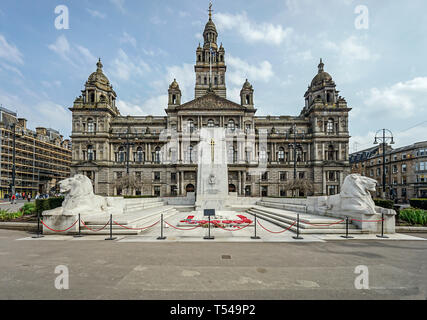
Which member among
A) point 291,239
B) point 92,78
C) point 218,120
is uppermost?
point 92,78

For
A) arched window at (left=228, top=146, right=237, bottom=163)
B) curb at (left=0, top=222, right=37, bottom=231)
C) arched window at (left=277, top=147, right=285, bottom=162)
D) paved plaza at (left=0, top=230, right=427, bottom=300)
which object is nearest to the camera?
paved plaza at (left=0, top=230, right=427, bottom=300)

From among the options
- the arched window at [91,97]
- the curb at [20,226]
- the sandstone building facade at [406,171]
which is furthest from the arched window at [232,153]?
the curb at [20,226]

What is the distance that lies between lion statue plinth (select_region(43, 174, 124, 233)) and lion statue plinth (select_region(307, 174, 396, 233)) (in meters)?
14.2

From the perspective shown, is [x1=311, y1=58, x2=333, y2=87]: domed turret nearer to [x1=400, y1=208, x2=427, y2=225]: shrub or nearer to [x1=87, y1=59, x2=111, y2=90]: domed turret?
[x1=400, y1=208, x2=427, y2=225]: shrub

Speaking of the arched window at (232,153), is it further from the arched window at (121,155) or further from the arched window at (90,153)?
the arched window at (90,153)

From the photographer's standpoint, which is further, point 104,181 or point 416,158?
point 416,158

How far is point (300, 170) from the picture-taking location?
5116 centimetres

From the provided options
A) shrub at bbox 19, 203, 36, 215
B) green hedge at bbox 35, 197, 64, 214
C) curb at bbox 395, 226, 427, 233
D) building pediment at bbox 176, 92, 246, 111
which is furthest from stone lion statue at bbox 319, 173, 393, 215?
building pediment at bbox 176, 92, 246, 111

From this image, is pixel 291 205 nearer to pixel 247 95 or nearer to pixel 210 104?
pixel 210 104

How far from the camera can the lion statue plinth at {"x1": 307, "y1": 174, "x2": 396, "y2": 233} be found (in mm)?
11047
